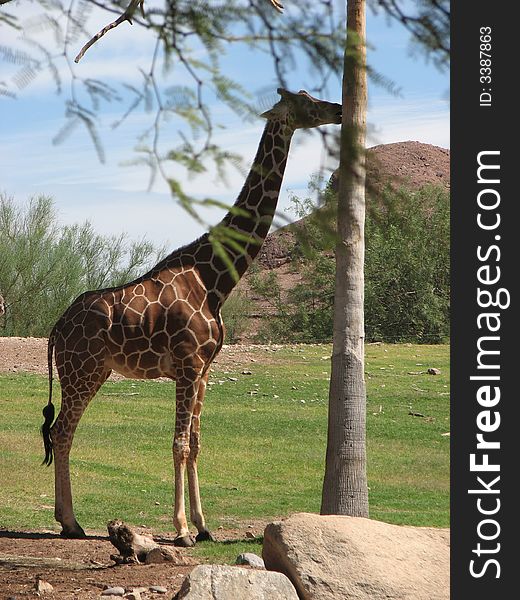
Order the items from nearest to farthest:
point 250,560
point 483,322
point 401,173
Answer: point 483,322
point 250,560
point 401,173

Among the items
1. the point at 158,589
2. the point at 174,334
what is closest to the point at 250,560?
the point at 158,589

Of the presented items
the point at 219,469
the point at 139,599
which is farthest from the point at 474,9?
the point at 219,469

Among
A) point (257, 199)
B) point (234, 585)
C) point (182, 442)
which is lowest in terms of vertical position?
point (234, 585)

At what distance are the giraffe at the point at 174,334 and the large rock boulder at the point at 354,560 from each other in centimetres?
199

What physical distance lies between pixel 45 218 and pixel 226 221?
16631mm

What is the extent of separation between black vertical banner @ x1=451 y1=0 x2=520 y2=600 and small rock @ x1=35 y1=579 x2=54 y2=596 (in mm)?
2384

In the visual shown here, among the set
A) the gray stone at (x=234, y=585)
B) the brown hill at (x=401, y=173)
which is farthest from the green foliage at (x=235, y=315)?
the gray stone at (x=234, y=585)

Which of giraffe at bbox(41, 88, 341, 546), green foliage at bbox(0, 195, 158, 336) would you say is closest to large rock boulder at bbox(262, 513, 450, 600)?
giraffe at bbox(41, 88, 341, 546)

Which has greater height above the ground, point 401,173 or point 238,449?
point 401,173

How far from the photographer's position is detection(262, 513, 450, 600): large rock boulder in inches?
223

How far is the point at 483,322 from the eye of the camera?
207 inches

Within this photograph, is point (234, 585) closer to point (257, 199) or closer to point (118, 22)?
point (118, 22)

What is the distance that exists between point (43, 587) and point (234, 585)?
1386 mm

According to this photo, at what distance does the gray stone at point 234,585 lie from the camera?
17.3ft
